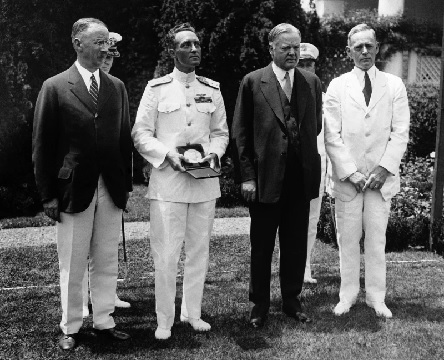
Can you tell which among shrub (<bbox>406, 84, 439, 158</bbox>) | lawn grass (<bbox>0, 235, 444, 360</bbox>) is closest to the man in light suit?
lawn grass (<bbox>0, 235, 444, 360</bbox>)

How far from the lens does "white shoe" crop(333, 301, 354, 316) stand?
5465 millimetres

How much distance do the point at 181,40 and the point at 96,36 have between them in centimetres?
63

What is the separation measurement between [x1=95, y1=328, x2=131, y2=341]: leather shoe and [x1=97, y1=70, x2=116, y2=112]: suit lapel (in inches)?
65.8

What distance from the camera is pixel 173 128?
4.95 m

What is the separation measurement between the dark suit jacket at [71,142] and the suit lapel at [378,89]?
7.03 feet

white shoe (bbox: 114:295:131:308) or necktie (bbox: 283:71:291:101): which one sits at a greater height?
necktie (bbox: 283:71:291:101)

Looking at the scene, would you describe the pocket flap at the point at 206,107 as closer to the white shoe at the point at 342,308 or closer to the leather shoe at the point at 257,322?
the leather shoe at the point at 257,322

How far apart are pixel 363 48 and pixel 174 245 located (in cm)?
223

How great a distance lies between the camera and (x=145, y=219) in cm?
1073

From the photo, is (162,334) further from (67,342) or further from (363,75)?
(363,75)

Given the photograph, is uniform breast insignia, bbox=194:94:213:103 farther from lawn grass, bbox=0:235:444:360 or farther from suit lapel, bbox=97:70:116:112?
lawn grass, bbox=0:235:444:360

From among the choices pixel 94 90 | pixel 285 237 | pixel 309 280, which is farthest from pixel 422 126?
pixel 94 90

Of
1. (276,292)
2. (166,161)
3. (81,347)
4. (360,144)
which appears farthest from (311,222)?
(81,347)

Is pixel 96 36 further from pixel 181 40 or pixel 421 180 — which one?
pixel 421 180
